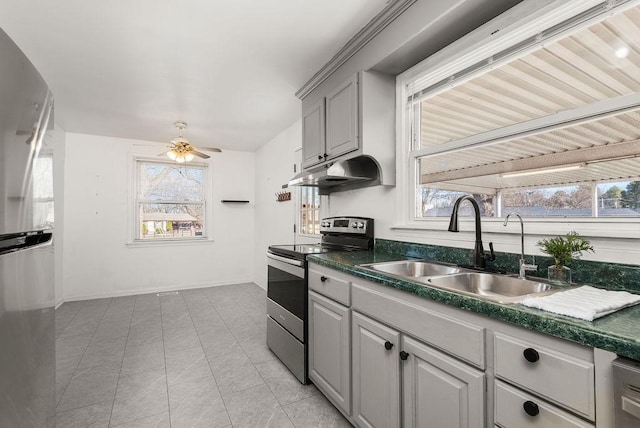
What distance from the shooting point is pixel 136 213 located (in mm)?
5180

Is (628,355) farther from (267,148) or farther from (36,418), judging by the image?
(267,148)

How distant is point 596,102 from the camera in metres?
1.38

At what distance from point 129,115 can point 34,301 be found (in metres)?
3.54

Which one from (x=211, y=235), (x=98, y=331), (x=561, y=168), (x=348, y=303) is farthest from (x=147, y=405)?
(x=211, y=235)

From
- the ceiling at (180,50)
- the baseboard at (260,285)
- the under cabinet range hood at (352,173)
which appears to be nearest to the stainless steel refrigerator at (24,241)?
the ceiling at (180,50)

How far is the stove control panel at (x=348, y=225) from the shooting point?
2.62m

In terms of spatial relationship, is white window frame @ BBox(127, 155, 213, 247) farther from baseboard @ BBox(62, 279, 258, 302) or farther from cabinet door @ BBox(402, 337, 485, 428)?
cabinet door @ BBox(402, 337, 485, 428)

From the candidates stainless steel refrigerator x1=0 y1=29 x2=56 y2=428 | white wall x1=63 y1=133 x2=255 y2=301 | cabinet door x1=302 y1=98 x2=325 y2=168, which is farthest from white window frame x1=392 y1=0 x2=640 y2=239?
white wall x1=63 y1=133 x2=255 y2=301

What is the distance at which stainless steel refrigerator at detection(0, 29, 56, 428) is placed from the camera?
856 mm

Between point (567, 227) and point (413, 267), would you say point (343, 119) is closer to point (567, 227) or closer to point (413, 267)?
point (413, 267)

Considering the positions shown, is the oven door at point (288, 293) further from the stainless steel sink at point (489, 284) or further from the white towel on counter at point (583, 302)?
the white towel on counter at point (583, 302)

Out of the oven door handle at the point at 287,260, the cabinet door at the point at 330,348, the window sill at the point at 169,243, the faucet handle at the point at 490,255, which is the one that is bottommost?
the cabinet door at the point at 330,348

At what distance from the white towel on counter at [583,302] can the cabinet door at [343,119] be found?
159 cm

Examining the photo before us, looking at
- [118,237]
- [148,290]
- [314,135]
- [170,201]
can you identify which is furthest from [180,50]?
[148,290]
